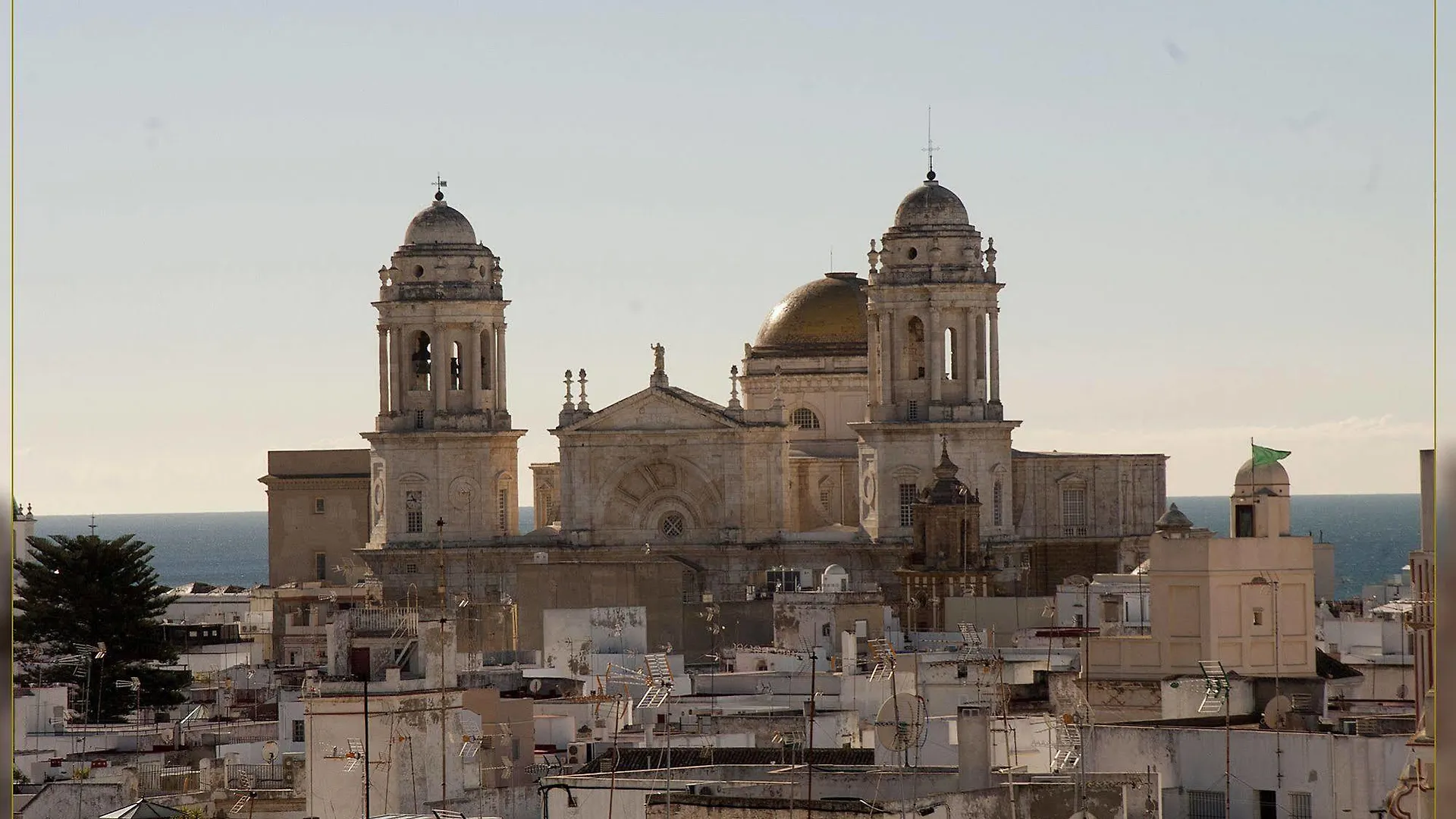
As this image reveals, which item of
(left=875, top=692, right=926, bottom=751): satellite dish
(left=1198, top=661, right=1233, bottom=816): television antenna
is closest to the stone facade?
(left=1198, top=661, right=1233, bottom=816): television antenna

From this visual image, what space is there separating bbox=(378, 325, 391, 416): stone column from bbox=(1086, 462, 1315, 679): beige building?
53.3 meters

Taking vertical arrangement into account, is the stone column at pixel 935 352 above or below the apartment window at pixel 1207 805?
above

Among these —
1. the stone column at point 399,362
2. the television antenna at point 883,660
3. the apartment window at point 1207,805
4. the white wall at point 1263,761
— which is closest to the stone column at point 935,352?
the stone column at point 399,362

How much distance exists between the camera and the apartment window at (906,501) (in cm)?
9356

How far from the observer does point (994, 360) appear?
93312mm

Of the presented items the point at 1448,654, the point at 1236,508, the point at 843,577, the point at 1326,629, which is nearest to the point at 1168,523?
the point at 843,577

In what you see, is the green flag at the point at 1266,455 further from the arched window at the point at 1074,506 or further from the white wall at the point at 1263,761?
the arched window at the point at 1074,506

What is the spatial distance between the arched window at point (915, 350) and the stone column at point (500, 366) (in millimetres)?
11756

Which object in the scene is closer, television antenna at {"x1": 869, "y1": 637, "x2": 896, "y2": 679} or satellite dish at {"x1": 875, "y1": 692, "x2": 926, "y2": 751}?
satellite dish at {"x1": 875, "y1": 692, "x2": 926, "y2": 751}

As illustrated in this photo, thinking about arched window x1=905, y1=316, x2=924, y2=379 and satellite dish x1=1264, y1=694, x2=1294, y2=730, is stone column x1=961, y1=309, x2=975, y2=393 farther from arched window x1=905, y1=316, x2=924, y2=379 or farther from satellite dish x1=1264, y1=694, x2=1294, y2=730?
satellite dish x1=1264, y1=694, x2=1294, y2=730

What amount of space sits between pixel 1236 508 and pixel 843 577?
2867cm

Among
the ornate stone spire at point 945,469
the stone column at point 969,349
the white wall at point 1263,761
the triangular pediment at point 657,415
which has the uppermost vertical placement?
the stone column at point 969,349

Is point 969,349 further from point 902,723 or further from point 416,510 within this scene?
point 902,723

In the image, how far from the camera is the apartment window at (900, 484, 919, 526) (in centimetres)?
9356
